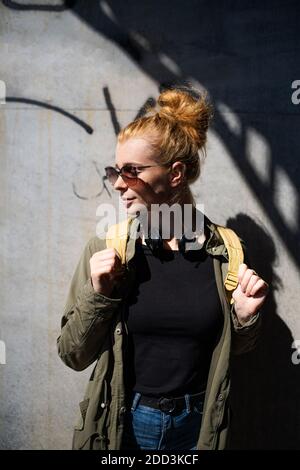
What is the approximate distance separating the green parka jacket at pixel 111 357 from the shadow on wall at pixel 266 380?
77 cm

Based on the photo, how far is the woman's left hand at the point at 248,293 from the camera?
2104 millimetres

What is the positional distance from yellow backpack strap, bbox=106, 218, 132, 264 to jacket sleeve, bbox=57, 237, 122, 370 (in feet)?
0.20

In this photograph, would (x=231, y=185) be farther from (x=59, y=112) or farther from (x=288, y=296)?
(x=59, y=112)

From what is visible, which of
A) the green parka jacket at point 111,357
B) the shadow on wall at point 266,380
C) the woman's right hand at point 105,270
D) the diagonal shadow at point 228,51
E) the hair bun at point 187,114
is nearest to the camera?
the woman's right hand at point 105,270

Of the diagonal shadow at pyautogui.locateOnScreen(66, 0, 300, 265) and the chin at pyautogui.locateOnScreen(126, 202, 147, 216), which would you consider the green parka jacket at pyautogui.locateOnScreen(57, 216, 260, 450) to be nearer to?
the chin at pyautogui.locateOnScreen(126, 202, 147, 216)

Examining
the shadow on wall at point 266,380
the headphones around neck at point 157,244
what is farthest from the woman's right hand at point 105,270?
the shadow on wall at point 266,380

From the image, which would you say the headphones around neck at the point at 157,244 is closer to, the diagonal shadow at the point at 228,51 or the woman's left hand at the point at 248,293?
the woman's left hand at the point at 248,293

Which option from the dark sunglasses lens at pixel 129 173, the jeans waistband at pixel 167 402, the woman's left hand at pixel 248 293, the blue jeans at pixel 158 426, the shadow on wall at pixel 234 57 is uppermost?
the shadow on wall at pixel 234 57

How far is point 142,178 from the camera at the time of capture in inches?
87.8

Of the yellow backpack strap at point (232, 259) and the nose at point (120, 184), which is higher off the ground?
the nose at point (120, 184)

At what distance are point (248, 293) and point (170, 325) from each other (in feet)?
1.15

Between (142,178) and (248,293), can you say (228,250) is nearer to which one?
(248,293)
